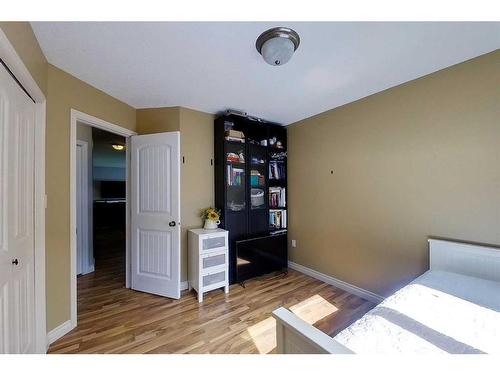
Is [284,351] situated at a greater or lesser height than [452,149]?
lesser

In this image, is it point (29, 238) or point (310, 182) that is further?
point (310, 182)

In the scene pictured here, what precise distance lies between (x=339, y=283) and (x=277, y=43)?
2.63m

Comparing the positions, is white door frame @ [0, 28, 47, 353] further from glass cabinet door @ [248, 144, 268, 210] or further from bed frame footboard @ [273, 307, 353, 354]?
glass cabinet door @ [248, 144, 268, 210]

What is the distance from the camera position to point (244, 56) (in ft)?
5.27

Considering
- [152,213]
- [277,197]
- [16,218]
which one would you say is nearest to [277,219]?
[277,197]

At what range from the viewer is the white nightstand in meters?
2.33

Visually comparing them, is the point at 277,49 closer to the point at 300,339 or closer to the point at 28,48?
the point at 28,48

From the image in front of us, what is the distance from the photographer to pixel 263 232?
9.97 feet

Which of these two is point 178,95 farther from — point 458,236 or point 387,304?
point 458,236

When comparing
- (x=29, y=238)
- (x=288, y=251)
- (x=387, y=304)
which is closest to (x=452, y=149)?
(x=387, y=304)

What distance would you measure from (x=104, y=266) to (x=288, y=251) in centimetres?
296

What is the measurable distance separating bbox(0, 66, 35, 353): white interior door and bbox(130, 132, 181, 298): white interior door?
1.04 meters

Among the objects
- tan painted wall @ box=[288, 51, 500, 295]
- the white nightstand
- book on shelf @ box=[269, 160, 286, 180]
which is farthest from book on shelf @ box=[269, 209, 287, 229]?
the white nightstand

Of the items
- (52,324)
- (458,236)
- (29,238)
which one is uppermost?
(29,238)
